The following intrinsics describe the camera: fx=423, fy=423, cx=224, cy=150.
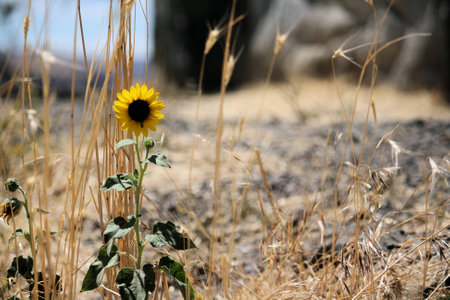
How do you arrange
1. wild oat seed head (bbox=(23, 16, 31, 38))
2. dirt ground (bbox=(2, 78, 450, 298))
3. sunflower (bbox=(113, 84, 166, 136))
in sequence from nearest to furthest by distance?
wild oat seed head (bbox=(23, 16, 31, 38))
sunflower (bbox=(113, 84, 166, 136))
dirt ground (bbox=(2, 78, 450, 298))

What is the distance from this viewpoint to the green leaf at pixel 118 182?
77 centimetres

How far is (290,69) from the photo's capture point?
5.79m

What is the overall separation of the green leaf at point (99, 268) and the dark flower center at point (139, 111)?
0.25 m

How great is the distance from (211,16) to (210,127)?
11.0 ft

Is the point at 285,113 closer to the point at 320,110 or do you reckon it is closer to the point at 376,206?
the point at 320,110

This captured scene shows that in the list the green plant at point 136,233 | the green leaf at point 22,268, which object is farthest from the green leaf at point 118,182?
the green leaf at point 22,268

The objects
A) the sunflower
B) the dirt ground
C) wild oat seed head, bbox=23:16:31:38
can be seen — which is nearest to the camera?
wild oat seed head, bbox=23:16:31:38

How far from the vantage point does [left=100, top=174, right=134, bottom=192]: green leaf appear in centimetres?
77

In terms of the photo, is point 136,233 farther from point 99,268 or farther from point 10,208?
point 10,208

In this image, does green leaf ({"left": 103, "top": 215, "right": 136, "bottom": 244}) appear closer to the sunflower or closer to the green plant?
the green plant

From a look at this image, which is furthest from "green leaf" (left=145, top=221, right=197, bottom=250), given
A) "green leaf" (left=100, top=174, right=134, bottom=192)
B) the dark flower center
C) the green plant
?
the dark flower center

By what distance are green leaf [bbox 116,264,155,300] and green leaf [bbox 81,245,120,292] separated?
0.03 meters

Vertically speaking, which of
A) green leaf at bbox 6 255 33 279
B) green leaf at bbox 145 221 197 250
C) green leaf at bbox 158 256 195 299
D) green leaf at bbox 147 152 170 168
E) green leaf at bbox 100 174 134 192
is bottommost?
green leaf at bbox 6 255 33 279

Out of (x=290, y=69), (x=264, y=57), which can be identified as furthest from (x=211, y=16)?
(x=290, y=69)
